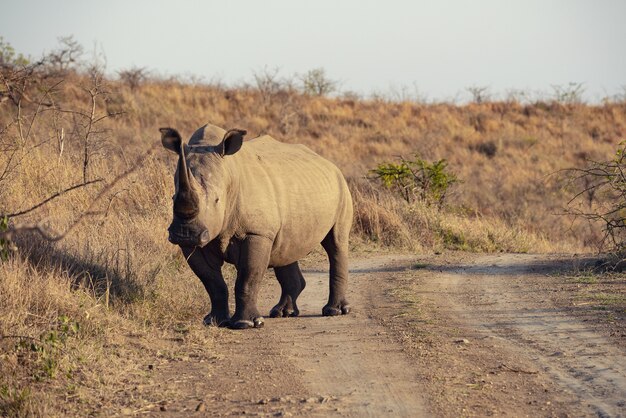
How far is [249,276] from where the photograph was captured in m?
7.96

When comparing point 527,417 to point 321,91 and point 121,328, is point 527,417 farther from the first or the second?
point 321,91

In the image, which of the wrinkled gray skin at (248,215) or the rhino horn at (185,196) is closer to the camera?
the rhino horn at (185,196)

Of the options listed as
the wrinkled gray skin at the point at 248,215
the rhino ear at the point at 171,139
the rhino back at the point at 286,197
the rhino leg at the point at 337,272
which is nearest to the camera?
the wrinkled gray skin at the point at 248,215

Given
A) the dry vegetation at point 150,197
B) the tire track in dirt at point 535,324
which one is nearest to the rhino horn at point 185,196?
the dry vegetation at point 150,197

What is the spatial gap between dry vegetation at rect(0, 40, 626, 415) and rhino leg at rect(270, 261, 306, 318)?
73cm

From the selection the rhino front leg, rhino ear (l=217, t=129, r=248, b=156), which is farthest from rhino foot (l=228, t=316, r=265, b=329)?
rhino ear (l=217, t=129, r=248, b=156)

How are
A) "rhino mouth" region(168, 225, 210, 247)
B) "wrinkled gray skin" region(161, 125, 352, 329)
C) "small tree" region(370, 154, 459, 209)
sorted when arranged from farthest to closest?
"small tree" region(370, 154, 459, 209), "wrinkled gray skin" region(161, 125, 352, 329), "rhino mouth" region(168, 225, 210, 247)

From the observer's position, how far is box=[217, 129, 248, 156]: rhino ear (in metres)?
7.78

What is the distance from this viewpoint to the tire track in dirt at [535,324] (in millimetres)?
6105

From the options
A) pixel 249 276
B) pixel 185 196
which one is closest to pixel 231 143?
pixel 185 196

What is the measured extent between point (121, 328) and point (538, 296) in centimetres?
458

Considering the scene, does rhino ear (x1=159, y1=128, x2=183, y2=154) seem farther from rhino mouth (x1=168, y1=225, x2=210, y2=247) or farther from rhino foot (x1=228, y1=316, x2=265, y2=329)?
rhino foot (x1=228, y1=316, x2=265, y2=329)

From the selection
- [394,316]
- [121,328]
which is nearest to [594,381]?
[394,316]

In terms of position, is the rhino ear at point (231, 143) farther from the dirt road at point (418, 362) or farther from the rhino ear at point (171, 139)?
the dirt road at point (418, 362)
